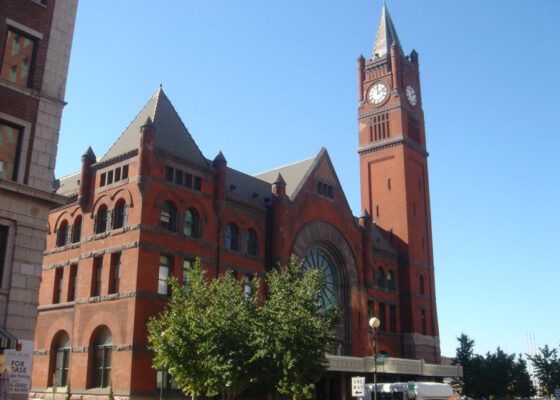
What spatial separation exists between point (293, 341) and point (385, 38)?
50911 mm

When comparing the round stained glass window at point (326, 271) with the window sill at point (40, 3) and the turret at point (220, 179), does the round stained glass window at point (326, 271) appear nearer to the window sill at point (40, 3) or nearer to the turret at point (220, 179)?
the turret at point (220, 179)

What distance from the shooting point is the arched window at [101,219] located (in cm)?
3969

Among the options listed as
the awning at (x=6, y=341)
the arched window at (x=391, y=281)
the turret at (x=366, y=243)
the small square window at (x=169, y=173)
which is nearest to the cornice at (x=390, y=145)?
the turret at (x=366, y=243)

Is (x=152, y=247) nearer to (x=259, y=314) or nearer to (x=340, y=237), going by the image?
(x=259, y=314)

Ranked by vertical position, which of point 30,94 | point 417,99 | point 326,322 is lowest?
point 326,322

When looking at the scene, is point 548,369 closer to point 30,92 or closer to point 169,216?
point 169,216

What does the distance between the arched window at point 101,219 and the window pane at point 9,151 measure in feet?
57.5

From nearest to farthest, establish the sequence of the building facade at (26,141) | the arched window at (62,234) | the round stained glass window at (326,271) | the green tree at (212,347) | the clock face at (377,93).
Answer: the building facade at (26,141) → the green tree at (212,347) → the arched window at (62,234) → the round stained glass window at (326,271) → the clock face at (377,93)

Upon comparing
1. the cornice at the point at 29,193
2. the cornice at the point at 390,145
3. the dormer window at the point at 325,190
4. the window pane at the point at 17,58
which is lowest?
the cornice at the point at 29,193

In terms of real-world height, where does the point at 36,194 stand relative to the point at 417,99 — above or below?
below

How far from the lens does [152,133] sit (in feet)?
125

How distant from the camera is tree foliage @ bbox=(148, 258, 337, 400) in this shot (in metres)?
28.3

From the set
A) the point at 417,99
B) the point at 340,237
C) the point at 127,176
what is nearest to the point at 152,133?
the point at 127,176

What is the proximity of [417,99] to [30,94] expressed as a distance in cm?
5433
